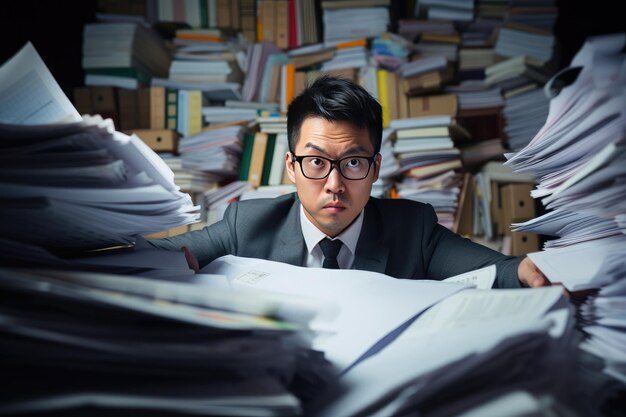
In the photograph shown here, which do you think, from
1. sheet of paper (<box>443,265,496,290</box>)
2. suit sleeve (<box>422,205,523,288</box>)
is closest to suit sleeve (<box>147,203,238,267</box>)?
suit sleeve (<box>422,205,523,288</box>)

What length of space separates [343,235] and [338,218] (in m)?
0.14

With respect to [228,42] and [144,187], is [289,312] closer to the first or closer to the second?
[144,187]

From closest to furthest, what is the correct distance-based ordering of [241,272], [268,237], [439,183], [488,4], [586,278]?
1. [586,278]
2. [241,272]
3. [268,237]
4. [439,183]
5. [488,4]

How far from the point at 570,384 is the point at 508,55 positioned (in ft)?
8.93

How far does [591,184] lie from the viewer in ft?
1.32

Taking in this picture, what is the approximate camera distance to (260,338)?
0.30 m

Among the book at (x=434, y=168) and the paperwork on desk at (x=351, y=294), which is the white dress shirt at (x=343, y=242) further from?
the book at (x=434, y=168)

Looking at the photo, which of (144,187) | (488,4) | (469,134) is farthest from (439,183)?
(144,187)

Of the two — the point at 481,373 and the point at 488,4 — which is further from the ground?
the point at 488,4

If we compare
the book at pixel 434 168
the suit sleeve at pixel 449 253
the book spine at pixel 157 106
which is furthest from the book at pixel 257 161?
the suit sleeve at pixel 449 253

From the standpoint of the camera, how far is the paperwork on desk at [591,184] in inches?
15.3

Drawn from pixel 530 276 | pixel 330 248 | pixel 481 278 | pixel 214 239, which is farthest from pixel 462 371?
pixel 214 239

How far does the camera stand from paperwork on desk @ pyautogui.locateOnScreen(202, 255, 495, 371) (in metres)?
0.39

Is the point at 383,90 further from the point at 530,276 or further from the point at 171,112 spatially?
the point at 530,276
